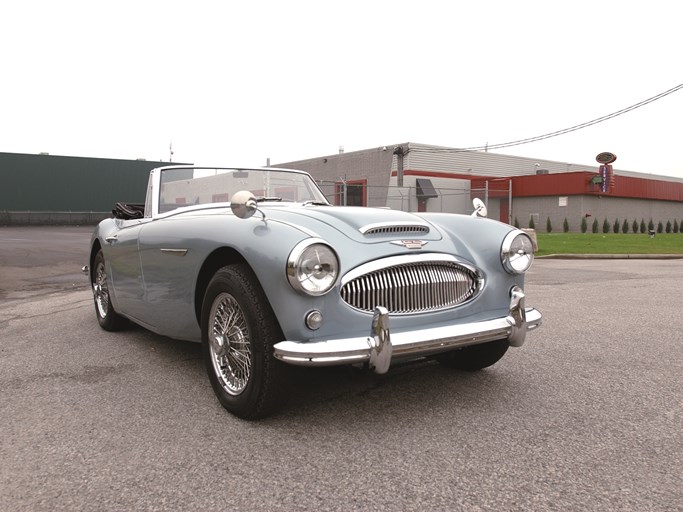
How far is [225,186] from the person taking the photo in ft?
14.4

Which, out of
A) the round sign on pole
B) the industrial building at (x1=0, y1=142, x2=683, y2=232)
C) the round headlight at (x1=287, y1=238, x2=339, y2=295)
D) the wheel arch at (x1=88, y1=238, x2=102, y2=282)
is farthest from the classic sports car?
the round sign on pole

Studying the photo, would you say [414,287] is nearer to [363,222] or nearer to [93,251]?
[363,222]

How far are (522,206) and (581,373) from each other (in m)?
34.0

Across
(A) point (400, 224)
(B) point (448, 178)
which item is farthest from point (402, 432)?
(B) point (448, 178)

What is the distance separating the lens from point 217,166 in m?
4.59

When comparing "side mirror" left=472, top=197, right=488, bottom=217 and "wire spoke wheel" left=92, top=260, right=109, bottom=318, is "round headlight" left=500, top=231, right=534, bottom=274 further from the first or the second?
"wire spoke wheel" left=92, top=260, right=109, bottom=318

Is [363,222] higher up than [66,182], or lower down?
lower down

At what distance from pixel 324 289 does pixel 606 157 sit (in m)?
32.6

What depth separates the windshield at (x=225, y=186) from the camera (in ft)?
14.0

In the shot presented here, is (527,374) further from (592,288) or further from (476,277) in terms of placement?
A: (592,288)

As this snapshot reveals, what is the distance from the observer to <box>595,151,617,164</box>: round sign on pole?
30.8m

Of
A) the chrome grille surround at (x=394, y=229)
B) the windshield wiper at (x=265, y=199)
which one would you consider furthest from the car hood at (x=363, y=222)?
the windshield wiper at (x=265, y=199)

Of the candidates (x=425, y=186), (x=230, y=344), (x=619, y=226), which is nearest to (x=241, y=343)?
(x=230, y=344)

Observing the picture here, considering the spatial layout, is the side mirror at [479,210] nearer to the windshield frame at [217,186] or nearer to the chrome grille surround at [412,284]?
the chrome grille surround at [412,284]
